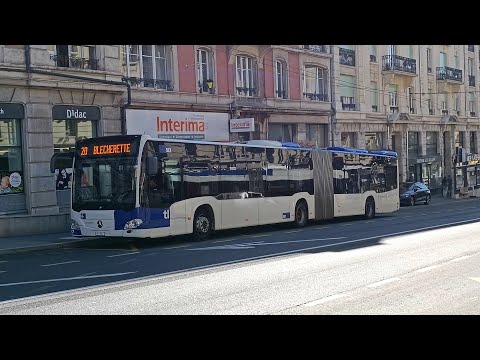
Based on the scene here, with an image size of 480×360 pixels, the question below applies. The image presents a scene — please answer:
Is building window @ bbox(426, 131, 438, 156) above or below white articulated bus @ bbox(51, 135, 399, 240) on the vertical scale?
above

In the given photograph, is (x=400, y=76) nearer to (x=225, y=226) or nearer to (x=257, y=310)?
(x=225, y=226)

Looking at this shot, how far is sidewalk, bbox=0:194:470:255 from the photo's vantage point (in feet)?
55.8

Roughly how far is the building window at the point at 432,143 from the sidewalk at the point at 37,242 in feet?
116

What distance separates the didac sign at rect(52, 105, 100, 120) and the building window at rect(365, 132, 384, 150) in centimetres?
2252

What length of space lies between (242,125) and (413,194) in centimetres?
1541

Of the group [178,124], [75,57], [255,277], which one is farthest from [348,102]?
[255,277]

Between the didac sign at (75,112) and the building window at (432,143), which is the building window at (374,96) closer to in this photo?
the building window at (432,143)

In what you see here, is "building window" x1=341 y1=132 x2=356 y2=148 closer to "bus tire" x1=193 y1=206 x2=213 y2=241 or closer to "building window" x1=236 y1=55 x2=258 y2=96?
"building window" x1=236 y1=55 x2=258 y2=96

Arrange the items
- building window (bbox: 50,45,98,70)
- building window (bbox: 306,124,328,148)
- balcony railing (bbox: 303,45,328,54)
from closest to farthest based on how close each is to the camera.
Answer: building window (bbox: 50,45,98,70) → balcony railing (bbox: 303,45,328,54) → building window (bbox: 306,124,328,148)

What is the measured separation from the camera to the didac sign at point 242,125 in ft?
93.0

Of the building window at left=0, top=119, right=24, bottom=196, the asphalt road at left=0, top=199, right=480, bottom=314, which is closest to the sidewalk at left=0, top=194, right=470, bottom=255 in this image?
the asphalt road at left=0, top=199, right=480, bottom=314

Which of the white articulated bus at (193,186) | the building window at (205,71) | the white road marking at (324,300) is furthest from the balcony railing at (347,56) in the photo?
the white road marking at (324,300)
